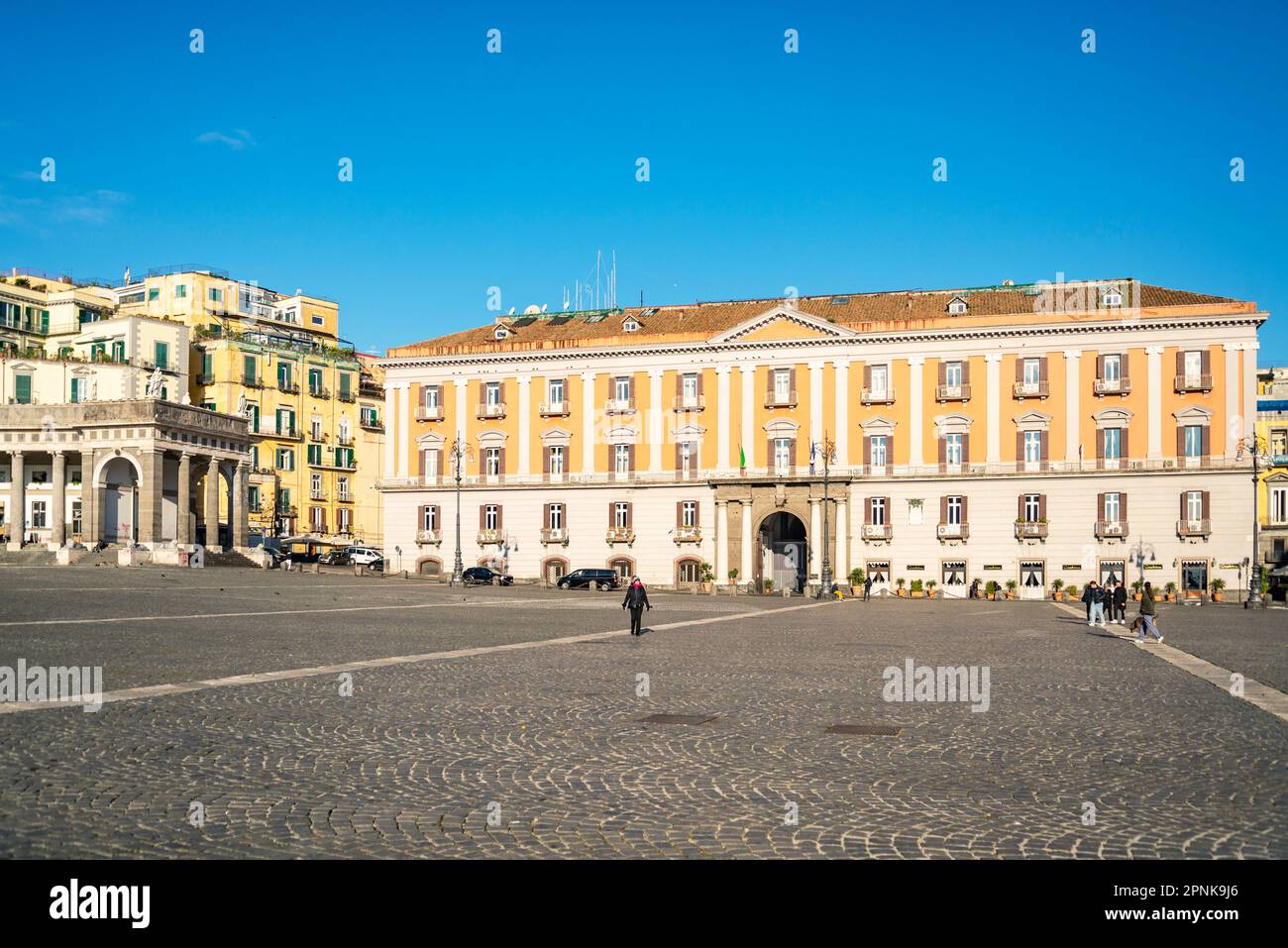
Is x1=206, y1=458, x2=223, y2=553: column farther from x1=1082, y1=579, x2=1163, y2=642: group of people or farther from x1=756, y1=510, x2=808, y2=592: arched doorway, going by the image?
x1=1082, y1=579, x2=1163, y2=642: group of people

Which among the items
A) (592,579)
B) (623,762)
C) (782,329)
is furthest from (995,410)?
(623,762)

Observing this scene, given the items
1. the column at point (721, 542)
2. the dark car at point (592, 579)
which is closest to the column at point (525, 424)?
the dark car at point (592, 579)

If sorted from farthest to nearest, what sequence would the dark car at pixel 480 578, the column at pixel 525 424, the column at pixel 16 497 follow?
the column at pixel 525 424 → the column at pixel 16 497 → the dark car at pixel 480 578

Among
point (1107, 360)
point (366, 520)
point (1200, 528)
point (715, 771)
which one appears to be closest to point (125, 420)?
point (366, 520)

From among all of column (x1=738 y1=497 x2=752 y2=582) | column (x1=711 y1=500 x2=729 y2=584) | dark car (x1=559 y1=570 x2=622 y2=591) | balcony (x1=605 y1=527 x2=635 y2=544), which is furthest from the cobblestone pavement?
balcony (x1=605 y1=527 x2=635 y2=544)

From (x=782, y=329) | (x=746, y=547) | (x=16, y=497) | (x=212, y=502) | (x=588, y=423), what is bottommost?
(x=746, y=547)

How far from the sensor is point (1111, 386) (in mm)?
61000

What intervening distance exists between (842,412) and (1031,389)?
31.3 feet

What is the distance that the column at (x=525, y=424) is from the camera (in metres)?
69.7

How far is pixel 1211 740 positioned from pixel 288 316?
9195cm

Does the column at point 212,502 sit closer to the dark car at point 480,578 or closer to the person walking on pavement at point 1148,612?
the dark car at point 480,578

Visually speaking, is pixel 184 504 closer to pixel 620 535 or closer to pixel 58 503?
pixel 58 503

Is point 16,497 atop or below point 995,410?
below

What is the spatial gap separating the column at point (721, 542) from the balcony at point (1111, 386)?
64.2 ft
